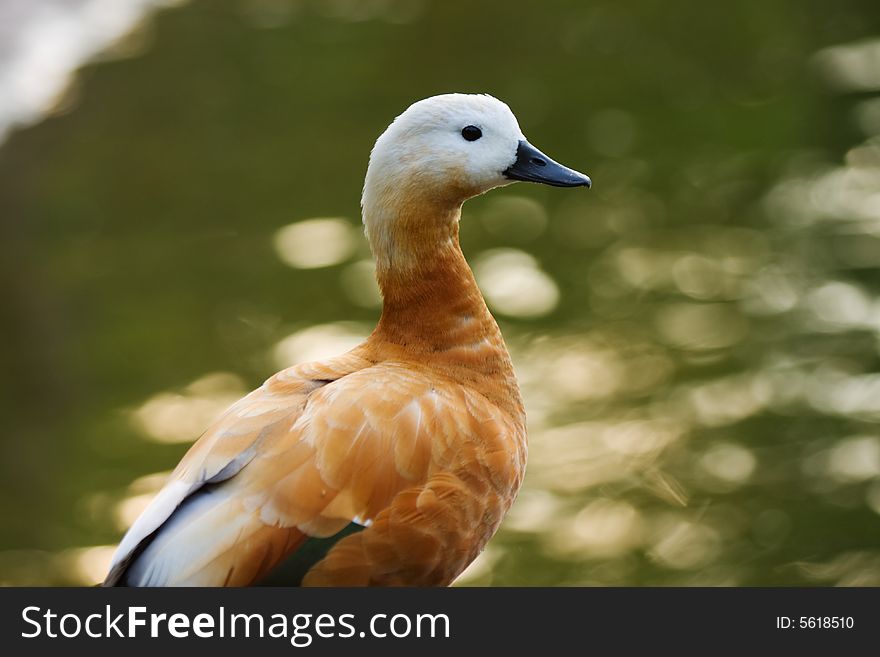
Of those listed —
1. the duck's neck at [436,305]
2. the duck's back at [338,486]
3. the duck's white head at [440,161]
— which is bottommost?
the duck's back at [338,486]

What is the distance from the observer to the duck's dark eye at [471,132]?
127 inches

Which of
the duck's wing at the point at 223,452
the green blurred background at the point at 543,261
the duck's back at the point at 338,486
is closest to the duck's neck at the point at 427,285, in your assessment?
the duck's back at the point at 338,486

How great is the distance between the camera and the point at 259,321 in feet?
19.6

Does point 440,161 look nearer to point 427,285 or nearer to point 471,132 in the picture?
point 471,132

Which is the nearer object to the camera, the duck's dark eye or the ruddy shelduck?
the ruddy shelduck

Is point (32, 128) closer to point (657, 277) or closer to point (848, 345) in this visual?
point (657, 277)

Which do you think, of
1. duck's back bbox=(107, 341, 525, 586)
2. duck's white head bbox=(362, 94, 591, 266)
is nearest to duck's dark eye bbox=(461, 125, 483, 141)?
duck's white head bbox=(362, 94, 591, 266)

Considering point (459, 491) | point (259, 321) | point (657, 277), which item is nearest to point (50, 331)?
point (259, 321)

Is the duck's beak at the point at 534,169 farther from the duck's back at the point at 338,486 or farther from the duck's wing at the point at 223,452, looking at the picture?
the duck's wing at the point at 223,452

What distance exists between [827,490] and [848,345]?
894 millimetres

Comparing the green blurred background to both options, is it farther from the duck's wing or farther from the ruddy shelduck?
the duck's wing

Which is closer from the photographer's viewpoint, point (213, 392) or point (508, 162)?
point (508, 162)

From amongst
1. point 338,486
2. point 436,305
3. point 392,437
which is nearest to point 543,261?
point 436,305

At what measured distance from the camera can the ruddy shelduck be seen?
2893 millimetres
